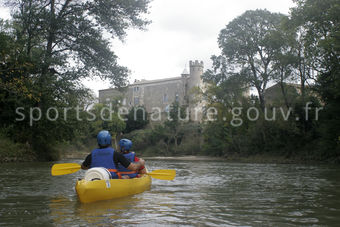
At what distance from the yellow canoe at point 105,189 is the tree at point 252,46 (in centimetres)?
2612

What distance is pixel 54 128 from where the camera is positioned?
21750mm

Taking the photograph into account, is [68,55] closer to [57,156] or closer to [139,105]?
[57,156]

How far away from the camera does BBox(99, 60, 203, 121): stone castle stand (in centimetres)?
5931

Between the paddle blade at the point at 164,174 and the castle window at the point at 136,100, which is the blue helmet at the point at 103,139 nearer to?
the paddle blade at the point at 164,174

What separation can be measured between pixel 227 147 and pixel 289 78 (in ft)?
35.7

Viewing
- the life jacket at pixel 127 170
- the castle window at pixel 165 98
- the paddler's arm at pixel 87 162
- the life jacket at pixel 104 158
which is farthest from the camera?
the castle window at pixel 165 98

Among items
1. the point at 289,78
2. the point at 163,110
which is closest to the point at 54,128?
the point at 289,78

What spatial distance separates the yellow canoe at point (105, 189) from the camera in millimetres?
6777

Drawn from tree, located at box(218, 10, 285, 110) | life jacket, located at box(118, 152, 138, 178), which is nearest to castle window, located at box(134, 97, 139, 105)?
tree, located at box(218, 10, 285, 110)

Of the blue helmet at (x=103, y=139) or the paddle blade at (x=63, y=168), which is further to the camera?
the paddle blade at (x=63, y=168)

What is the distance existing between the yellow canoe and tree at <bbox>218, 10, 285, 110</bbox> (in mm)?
26118

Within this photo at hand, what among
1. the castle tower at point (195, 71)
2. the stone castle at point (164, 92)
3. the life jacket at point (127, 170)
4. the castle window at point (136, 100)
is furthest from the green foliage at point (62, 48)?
the castle window at point (136, 100)

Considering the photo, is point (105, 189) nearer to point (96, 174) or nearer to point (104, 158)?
point (96, 174)

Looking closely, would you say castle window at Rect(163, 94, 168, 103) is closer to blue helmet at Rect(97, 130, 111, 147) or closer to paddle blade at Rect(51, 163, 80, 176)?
paddle blade at Rect(51, 163, 80, 176)
